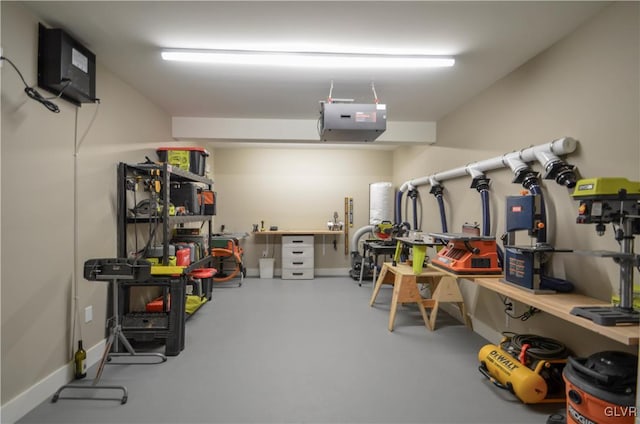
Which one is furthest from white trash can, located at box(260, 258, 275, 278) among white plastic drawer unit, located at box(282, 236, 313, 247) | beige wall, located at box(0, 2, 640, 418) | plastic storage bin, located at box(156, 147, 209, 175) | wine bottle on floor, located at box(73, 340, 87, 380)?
wine bottle on floor, located at box(73, 340, 87, 380)

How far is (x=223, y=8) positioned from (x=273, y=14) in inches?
12.8

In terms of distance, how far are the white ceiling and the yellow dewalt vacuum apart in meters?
2.31

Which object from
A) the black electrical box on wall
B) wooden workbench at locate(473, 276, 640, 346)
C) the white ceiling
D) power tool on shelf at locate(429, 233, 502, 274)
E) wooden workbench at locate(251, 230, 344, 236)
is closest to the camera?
wooden workbench at locate(473, 276, 640, 346)

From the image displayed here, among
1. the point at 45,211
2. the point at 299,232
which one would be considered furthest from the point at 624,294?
the point at 299,232

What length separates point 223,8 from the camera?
1.97 m

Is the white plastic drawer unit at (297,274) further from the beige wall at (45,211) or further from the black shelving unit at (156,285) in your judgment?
the beige wall at (45,211)

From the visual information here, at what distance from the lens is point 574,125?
7.22 feet

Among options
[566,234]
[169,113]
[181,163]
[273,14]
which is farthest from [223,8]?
[566,234]

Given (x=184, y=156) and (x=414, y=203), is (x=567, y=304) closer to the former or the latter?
(x=414, y=203)

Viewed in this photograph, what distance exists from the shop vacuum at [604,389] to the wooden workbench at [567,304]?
0.21m

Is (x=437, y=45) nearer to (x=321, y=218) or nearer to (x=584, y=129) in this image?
(x=584, y=129)

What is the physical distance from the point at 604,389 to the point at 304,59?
9.51 feet

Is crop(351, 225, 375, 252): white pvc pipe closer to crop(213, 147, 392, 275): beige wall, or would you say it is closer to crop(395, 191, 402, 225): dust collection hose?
crop(213, 147, 392, 275): beige wall

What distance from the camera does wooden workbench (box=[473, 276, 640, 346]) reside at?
1.41 meters
